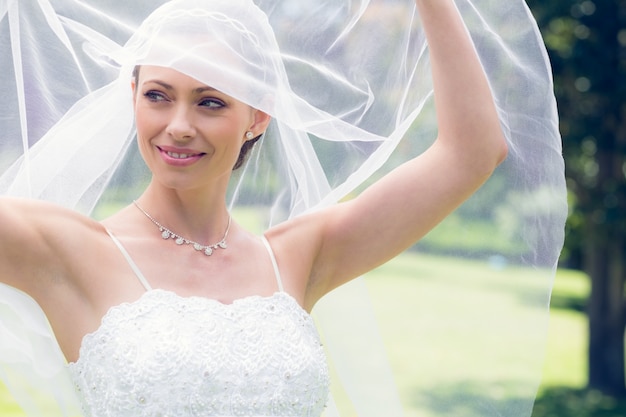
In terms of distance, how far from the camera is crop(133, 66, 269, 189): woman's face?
2.74 metres

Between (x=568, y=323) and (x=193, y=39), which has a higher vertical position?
(x=193, y=39)

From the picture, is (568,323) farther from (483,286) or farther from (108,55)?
(108,55)

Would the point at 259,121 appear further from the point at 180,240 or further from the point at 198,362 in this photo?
the point at 198,362

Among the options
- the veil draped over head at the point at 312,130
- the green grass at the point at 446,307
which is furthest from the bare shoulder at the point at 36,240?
the green grass at the point at 446,307

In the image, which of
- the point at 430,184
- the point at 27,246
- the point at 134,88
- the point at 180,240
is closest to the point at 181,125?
the point at 134,88

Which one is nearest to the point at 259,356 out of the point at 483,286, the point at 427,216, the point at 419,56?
the point at 427,216

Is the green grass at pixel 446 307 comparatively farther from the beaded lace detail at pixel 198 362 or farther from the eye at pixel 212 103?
the eye at pixel 212 103

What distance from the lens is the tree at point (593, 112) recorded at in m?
9.78

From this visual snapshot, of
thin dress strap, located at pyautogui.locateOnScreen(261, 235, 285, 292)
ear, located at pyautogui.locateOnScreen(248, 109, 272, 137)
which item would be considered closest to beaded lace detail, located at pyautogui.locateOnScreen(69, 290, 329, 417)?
thin dress strap, located at pyautogui.locateOnScreen(261, 235, 285, 292)

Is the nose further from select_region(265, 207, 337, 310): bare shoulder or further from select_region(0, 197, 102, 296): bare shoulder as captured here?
select_region(265, 207, 337, 310): bare shoulder

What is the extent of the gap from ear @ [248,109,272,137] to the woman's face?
16cm

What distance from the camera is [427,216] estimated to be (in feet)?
10.2

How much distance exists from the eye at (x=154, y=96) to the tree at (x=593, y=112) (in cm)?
756

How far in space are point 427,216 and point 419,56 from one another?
525mm
